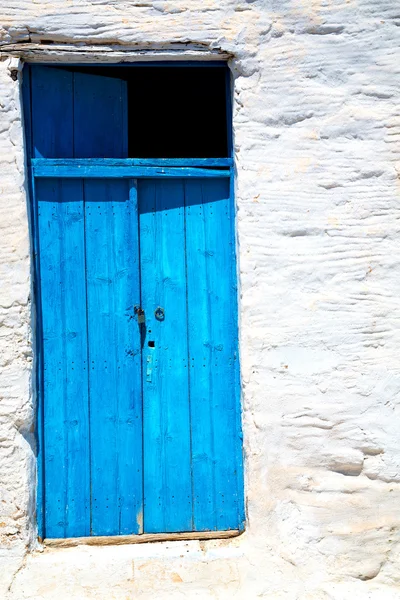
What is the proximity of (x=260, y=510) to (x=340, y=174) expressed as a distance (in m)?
1.76

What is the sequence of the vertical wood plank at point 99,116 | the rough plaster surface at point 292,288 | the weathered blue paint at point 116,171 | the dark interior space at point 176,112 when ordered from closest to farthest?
the rough plaster surface at point 292,288
the weathered blue paint at point 116,171
the vertical wood plank at point 99,116
the dark interior space at point 176,112

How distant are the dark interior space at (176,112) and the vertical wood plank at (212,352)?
103 centimetres

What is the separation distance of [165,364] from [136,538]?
0.91m

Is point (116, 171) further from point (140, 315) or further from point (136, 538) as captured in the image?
point (136, 538)

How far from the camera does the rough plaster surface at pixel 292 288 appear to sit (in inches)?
141

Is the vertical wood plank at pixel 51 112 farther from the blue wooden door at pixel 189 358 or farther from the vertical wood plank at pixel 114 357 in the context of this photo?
the blue wooden door at pixel 189 358

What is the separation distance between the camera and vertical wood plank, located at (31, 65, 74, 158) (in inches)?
148

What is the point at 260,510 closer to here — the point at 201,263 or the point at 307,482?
the point at 307,482

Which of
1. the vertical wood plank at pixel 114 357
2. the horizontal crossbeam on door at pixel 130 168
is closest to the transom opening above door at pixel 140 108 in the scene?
the horizontal crossbeam on door at pixel 130 168

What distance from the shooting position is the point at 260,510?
364 centimetres

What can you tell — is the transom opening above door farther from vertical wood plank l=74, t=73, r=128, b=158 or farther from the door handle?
the door handle

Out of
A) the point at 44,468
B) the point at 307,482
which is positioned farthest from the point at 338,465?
the point at 44,468

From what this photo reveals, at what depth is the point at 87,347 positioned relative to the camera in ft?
12.3

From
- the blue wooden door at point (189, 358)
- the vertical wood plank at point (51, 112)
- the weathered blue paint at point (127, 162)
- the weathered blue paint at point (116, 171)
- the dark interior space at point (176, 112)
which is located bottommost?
the blue wooden door at point (189, 358)
